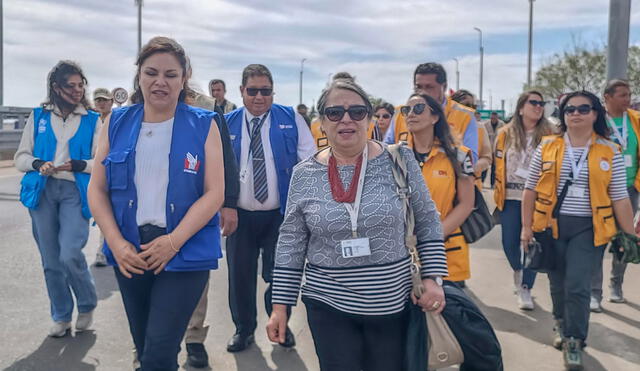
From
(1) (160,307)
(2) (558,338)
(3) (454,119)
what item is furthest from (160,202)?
(2) (558,338)

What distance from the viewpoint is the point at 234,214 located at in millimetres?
4211

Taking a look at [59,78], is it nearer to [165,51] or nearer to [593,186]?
[165,51]

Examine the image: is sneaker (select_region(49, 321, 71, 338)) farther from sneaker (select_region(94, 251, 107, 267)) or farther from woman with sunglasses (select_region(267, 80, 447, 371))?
woman with sunglasses (select_region(267, 80, 447, 371))

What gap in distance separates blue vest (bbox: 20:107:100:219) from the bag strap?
116 inches

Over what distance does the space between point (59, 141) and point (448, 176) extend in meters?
2.98

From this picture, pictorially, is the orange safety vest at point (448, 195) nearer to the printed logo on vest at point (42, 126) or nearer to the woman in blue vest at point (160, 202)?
the woman in blue vest at point (160, 202)

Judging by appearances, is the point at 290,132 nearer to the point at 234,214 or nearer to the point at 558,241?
the point at 234,214

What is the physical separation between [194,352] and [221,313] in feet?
4.04

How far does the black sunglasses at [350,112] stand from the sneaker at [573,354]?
98.9 inches

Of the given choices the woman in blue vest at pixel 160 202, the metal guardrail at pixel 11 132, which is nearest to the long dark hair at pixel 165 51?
the woman in blue vest at pixel 160 202

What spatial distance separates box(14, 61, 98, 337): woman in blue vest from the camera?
4801mm

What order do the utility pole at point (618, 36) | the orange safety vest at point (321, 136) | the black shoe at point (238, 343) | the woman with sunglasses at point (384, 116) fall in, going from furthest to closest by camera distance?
the utility pole at point (618, 36) < the woman with sunglasses at point (384, 116) < the orange safety vest at point (321, 136) < the black shoe at point (238, 343)

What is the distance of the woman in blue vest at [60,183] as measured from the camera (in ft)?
15.8

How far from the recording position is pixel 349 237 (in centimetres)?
266
